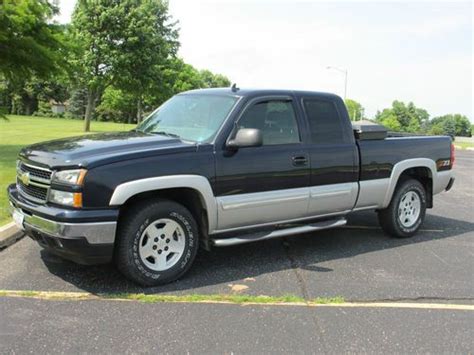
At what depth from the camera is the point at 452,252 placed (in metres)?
6.47

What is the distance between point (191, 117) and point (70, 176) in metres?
1.70

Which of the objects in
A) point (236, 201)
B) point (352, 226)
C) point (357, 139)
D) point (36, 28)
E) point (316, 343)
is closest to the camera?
point (316, 343)

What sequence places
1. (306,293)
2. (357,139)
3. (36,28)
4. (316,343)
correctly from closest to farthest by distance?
(316,343) → (306,293) → (357,139) → (36,28)

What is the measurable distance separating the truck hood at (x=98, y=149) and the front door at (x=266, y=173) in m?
0.52

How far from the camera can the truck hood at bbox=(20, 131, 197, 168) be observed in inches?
176

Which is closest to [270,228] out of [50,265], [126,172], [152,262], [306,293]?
[306,293]

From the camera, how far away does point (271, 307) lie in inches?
175

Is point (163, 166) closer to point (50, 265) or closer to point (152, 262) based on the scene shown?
point (152, 262)

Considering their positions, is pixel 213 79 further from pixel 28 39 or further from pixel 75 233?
pixel 75 233

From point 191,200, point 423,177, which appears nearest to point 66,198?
point 191,200

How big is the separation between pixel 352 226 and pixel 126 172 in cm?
422

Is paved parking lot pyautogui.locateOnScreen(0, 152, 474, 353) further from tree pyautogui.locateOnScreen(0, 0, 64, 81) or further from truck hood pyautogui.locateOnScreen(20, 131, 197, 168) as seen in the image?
tree pyautogui.locateOnScreen(0, 0, 64, 81)

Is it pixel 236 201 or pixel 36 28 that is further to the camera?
pixel 36 28

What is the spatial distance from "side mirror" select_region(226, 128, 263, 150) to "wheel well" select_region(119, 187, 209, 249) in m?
0.61
